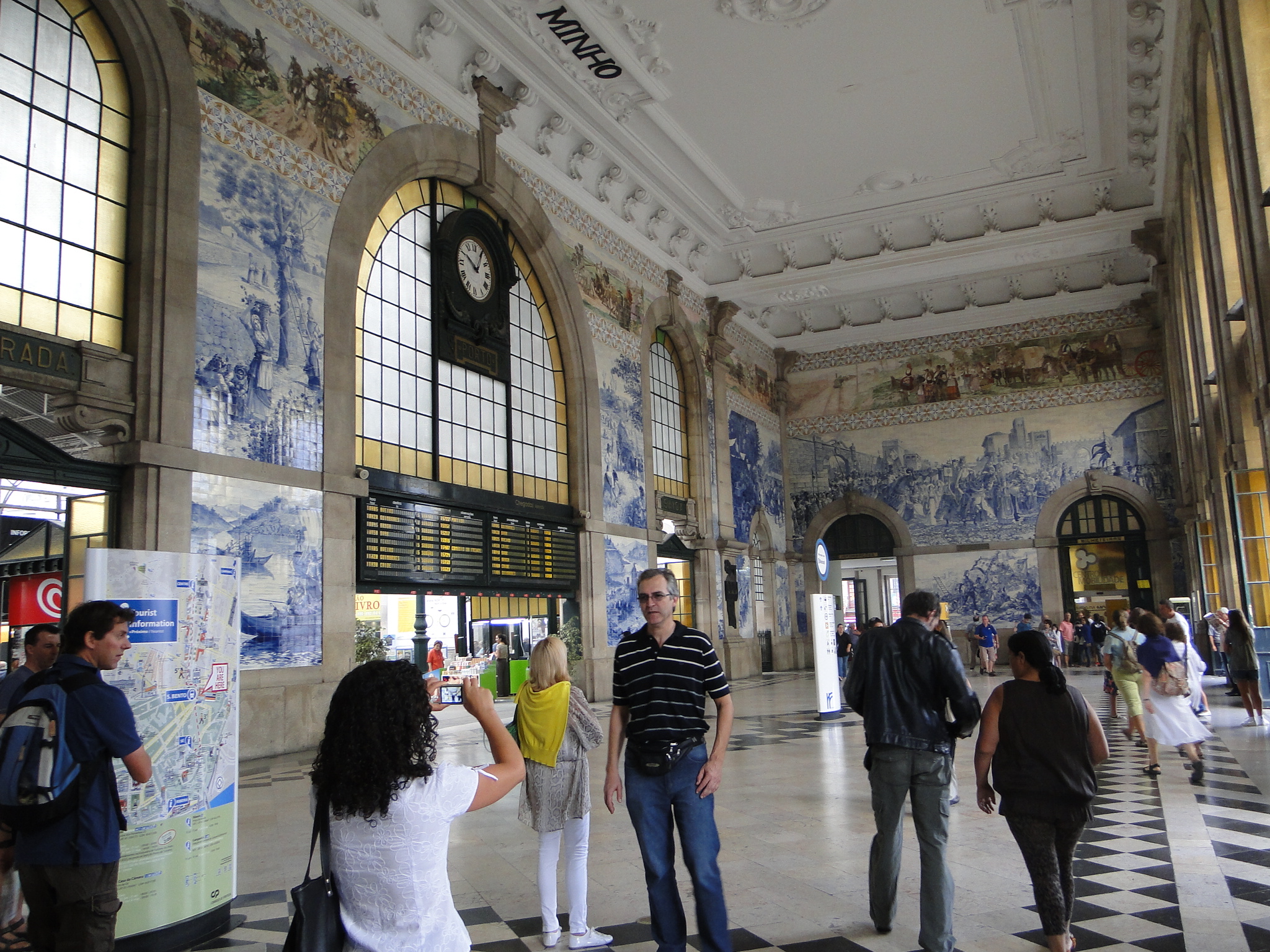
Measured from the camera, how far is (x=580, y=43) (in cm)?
1484

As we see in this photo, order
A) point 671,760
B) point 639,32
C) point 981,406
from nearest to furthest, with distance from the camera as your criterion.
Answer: point 671,760
point 639,32
point 981,406

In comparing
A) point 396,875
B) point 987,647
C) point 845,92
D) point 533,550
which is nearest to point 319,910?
point 396,875

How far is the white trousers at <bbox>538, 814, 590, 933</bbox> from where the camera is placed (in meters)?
4.35

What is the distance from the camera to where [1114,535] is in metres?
25.8

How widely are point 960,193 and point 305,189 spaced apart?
49.2ft

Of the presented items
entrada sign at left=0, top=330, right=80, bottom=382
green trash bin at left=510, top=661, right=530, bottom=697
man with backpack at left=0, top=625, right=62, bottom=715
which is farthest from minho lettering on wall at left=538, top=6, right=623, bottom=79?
man with backpack at left=0, top=625, right=62, bottom=715

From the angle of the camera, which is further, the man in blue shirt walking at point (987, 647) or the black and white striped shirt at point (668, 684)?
the man in blue shirt walking at point (987, 647)

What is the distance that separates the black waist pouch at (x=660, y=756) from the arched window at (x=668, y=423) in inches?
680

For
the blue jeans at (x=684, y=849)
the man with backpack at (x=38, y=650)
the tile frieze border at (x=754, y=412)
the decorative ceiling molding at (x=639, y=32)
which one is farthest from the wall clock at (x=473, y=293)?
the blue jeans at (x=684, y=849)

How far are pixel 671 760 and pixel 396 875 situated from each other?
167cm

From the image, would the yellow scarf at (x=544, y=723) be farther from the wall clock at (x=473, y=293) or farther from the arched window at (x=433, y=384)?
the wall clock at (x=473, y=293)

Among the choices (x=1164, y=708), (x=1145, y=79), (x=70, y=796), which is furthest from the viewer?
(x=1145, y=79)

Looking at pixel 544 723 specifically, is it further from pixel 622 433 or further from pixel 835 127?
pixel 835 127

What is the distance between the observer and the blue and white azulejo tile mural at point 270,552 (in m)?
9.70
